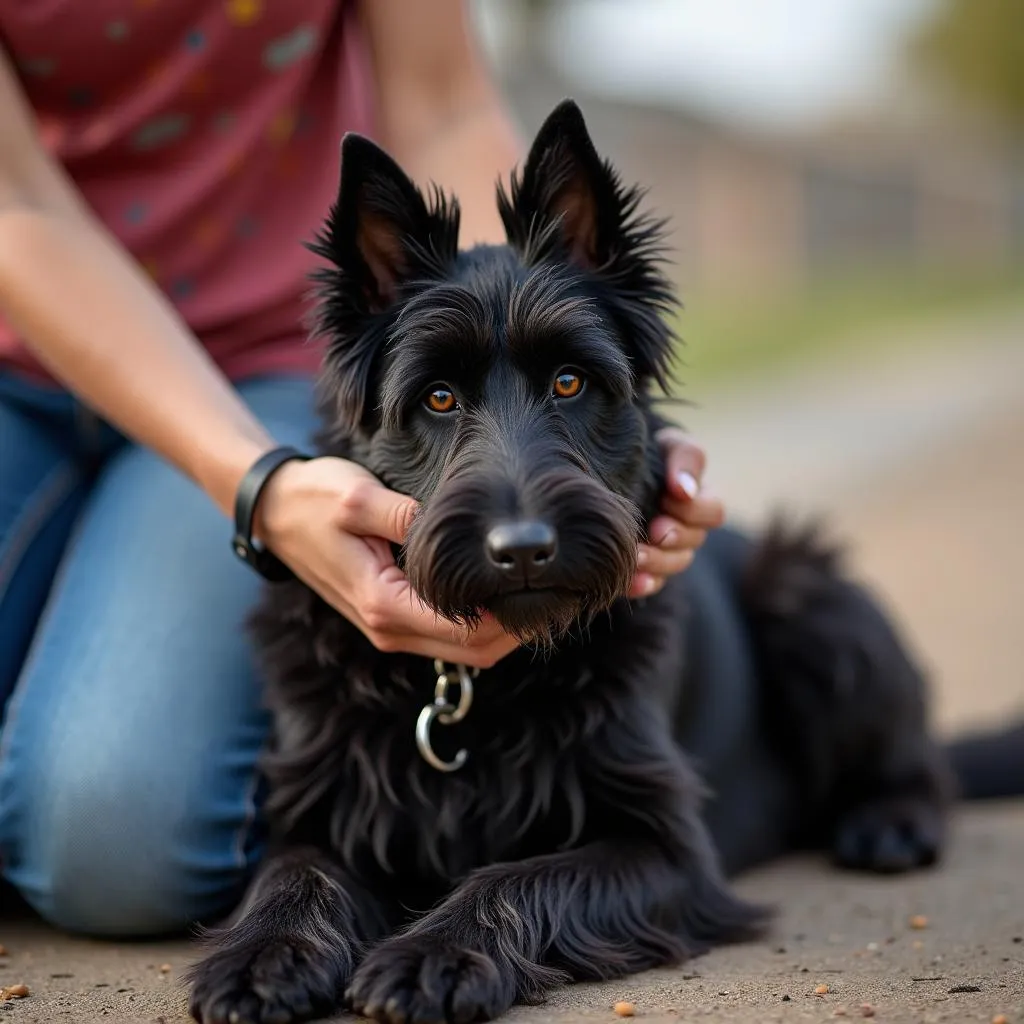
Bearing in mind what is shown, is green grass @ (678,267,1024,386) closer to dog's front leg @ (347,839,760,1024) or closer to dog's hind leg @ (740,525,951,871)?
dog's hind leg @ (740,525,951,871)

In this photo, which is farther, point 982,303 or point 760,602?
point 982,303

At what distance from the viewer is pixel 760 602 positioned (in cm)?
457

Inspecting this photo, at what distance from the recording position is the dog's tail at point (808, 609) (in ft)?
14.8

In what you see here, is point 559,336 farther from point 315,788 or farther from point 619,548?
point 315,788

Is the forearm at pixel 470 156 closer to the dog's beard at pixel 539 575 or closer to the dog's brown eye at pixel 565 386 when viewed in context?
the dog's brown eye at pixel 565 386

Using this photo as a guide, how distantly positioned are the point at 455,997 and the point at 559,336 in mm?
1416

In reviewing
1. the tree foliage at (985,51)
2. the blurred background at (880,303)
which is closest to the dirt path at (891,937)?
the blurred background at (880,303)

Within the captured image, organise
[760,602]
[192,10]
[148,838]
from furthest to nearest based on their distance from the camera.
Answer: [760,602] → [192,10] → [148,838]

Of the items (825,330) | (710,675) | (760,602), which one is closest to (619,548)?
(710,675)

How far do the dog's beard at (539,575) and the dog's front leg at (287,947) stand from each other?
73 centimetres

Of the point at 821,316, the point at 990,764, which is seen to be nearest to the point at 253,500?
the point at 990,764

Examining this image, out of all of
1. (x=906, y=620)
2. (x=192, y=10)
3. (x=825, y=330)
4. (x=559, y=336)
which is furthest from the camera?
(x=825, y=330)

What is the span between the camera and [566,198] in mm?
3316

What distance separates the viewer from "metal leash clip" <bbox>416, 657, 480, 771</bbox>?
329 cm
